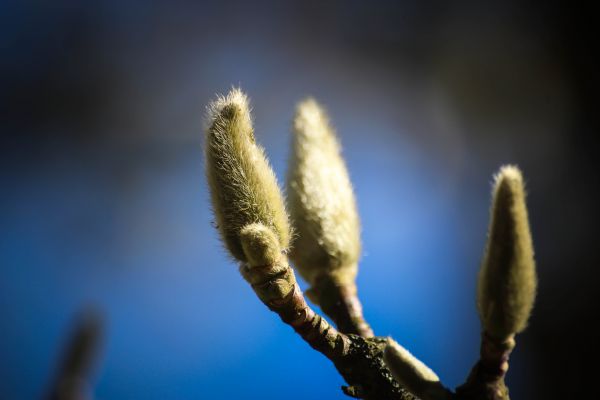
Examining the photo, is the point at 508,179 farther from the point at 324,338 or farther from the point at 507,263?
the point at 324,338

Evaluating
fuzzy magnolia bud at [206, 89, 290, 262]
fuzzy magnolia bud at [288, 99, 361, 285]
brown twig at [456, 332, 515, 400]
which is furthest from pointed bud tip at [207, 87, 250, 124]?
brown twig at [456, 332, 515, 400]

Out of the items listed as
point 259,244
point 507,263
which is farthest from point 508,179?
point 259,244

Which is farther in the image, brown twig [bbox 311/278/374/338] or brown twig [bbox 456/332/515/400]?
brown twig [bbox 311/278/374/338]

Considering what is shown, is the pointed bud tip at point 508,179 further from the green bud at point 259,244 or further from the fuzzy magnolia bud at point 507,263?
the green bud at point 259,244

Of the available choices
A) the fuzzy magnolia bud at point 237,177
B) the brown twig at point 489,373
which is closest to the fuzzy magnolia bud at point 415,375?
the brown twig at point 489,373

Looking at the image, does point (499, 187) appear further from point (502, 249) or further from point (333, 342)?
point (333, 342)

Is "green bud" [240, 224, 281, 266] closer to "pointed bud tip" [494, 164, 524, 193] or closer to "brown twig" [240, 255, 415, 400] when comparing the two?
"brown twig" [240, 255, 415, 400]
